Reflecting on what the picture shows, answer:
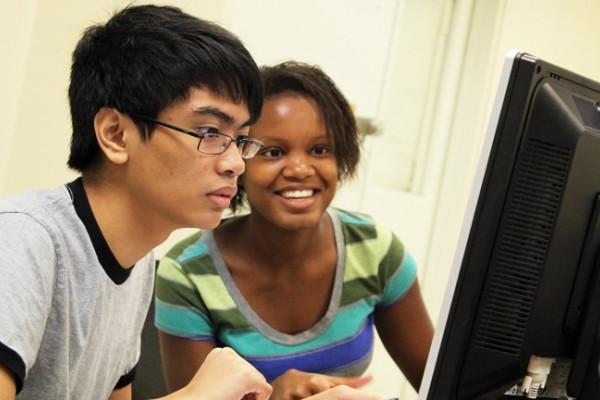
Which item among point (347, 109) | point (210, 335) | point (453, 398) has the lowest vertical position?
point (210, 335)

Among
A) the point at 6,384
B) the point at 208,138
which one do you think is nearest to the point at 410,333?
the point at 208,138

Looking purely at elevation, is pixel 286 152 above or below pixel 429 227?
above

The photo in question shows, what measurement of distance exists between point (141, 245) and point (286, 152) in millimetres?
463

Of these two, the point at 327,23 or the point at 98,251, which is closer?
the point at 98,251

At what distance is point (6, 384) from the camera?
883 millimetres

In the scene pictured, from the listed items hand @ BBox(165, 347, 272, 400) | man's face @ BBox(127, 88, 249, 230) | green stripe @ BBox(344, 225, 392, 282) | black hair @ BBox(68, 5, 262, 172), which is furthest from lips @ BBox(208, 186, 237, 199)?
green stripe @ BBox(344, 225, 392, 282)

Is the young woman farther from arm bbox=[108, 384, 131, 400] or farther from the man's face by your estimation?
the man's face

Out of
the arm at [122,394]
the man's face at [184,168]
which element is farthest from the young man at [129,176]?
the arm at [122,394]

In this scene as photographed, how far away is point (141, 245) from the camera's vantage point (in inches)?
45.1

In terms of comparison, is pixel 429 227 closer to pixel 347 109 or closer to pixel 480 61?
pixel 480 61

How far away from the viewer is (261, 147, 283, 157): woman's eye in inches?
59.6

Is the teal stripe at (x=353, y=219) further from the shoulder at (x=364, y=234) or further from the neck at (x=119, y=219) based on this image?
the neck at (x=119, y=219)

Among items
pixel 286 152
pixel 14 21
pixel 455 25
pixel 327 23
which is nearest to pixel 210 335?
pixel 286 152

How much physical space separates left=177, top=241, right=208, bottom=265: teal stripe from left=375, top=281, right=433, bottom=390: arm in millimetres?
407
